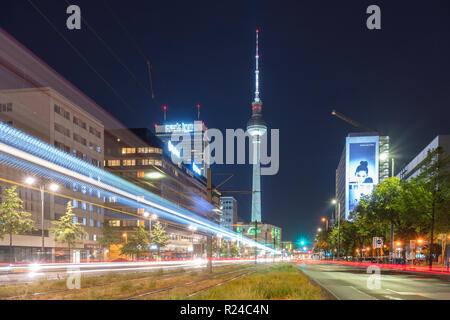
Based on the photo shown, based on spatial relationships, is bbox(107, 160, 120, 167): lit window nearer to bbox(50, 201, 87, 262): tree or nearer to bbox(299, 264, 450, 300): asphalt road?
Answer: bbox(50, 201, 87, 262): tree

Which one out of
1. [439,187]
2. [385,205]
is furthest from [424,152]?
[439,187]

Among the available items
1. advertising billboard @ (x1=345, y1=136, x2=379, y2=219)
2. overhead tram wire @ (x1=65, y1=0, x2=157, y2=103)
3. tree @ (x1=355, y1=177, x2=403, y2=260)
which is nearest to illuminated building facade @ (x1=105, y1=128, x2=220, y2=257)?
tree @ (x1=355, y1=177, x2=403, y2=260)

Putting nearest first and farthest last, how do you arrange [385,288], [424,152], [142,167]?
[385,288], [424,152], [142,167]

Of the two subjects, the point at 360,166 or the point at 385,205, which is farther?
the point at 360,166

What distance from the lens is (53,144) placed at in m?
77.9

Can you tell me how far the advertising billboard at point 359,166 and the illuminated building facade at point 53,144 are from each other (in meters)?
119

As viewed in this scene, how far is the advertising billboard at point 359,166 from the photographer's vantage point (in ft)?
604

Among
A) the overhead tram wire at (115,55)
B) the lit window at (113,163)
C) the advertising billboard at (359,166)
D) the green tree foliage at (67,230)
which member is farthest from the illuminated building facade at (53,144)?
the advertising billboard at (359,166)

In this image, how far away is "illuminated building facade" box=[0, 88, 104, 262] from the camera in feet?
217

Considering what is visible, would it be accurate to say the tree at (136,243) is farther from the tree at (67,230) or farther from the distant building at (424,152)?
the distant building at (424,152)

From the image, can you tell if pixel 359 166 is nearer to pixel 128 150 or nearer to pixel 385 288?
pixel 128 150

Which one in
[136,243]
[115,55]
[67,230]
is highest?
[115,55]

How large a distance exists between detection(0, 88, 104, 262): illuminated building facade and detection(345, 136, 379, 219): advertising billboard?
392ft

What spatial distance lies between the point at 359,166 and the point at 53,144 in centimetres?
14253
